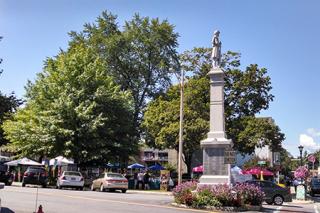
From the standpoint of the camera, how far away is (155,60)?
57.8m

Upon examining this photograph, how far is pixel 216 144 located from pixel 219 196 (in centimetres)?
332

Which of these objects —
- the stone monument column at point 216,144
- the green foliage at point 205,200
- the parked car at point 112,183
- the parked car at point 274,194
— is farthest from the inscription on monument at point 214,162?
the parked car at point 112,183

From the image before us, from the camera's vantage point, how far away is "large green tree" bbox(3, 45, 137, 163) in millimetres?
41062

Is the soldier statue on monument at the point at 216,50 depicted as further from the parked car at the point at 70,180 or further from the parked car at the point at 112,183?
the parked car at the point at 70,180

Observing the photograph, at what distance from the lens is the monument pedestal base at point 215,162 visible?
2269 centimetres

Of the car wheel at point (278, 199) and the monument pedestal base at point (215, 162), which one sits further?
the car wheel at point (278, 199)

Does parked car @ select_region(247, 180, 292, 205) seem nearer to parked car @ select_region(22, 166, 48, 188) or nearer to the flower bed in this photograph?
the flower bed

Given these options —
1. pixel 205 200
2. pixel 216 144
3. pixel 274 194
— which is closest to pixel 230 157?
pixel 216 144

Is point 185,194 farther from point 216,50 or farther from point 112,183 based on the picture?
point 112,183

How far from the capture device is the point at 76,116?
41.3 m

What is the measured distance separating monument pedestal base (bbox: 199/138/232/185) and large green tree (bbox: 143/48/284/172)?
807 inches

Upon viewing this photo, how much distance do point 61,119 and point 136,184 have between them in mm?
9643

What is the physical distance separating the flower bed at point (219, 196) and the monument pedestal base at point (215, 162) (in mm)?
764

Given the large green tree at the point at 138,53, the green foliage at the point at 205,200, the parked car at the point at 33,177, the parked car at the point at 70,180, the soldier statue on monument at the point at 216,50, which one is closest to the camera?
the green foliage at the point at 205,200
